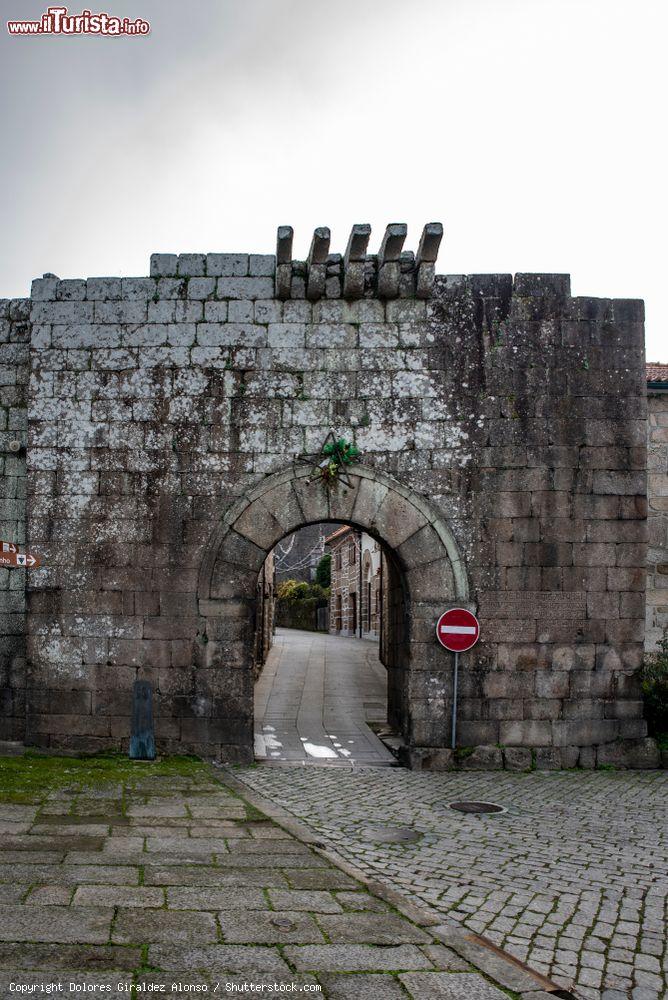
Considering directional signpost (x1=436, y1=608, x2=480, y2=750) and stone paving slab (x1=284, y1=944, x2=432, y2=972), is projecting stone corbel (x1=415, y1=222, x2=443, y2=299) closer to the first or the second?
directional signpost (x1=436, y1=608, x2=480, y2=750)

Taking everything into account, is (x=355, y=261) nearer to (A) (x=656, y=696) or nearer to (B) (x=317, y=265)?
(B) (x=317, y=265)

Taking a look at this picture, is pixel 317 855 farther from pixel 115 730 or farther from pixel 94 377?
pixel 94 377

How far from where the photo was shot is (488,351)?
8891 mm

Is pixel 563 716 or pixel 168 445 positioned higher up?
pixel 168 445

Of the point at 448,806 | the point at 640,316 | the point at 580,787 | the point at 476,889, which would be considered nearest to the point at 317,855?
the point at 476,889

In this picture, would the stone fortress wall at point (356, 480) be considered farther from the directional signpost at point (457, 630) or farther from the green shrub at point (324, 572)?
the green shrub at point (324, 572)

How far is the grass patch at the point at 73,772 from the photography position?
6770 millimetres

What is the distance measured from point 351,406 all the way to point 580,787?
4.29 metres

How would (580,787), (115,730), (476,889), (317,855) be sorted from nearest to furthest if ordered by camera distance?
1. (476,889)
2. (317,855)
3. (580,787)
4. (115,730)

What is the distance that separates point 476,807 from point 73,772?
3.55 m

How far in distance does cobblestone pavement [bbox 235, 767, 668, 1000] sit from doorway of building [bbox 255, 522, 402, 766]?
1.47 meters

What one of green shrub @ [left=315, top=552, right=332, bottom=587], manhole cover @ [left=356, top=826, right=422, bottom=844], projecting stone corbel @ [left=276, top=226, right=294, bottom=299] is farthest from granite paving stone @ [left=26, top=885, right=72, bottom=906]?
green shrub @ [left=315, top=552, right=332, bottom=587]

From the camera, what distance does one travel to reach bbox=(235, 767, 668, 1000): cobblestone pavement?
154 inches

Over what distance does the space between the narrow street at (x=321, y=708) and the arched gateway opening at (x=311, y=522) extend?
847mm
